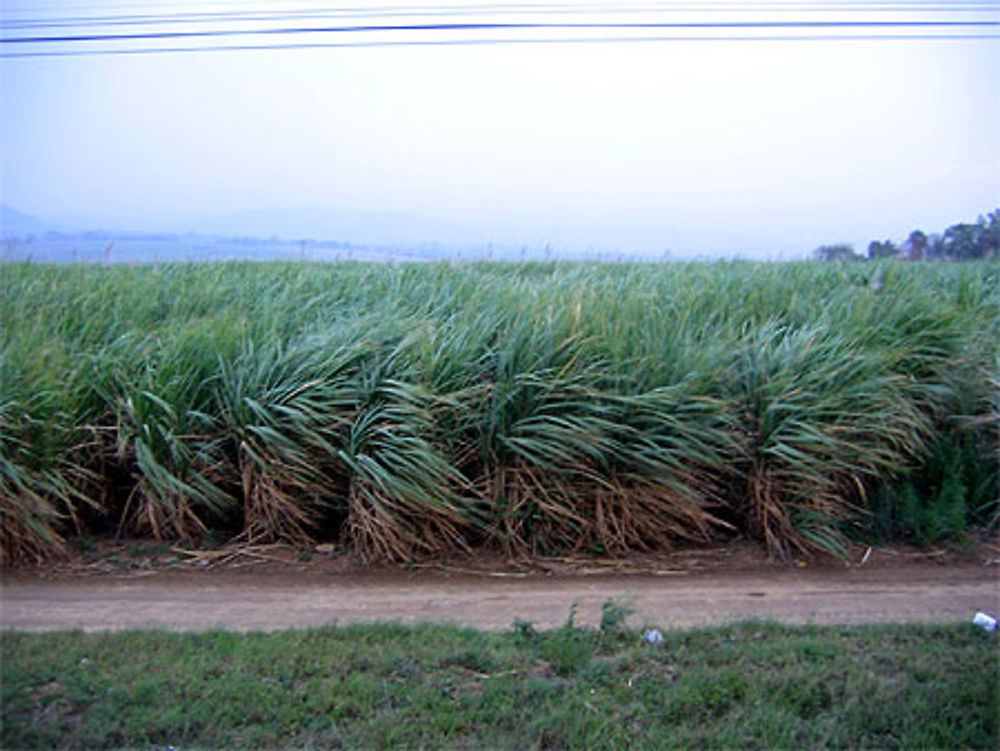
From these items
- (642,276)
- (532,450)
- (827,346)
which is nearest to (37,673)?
(532,450)

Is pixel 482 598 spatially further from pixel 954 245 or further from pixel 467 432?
pixel 954 245

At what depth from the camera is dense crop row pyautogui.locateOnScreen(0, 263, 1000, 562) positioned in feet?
20.9

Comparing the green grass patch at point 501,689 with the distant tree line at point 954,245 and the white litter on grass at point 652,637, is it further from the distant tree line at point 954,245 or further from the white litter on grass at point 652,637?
the distant tree line at point 954,245

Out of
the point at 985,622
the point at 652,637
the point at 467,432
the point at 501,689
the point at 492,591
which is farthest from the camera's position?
the point at 467,432

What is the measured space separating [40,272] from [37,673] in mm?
6210

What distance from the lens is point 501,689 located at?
4129 mm

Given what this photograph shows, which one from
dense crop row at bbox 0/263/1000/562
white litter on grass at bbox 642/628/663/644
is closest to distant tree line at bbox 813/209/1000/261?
dense crop row at bbox 0/263/1000/562

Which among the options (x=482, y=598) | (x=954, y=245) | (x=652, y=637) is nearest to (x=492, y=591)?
(x=482, y=598)

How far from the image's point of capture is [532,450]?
6.48 meters

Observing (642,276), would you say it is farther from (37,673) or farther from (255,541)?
(37,673)

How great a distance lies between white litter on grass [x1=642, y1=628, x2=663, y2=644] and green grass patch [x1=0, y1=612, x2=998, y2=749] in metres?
0.06

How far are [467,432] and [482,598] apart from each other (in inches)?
57.6

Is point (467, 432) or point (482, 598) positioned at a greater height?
point (467, 432)

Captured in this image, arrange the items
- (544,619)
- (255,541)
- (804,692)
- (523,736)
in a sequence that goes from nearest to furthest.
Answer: (523,736), (804,692), (544,619), (255,541)
